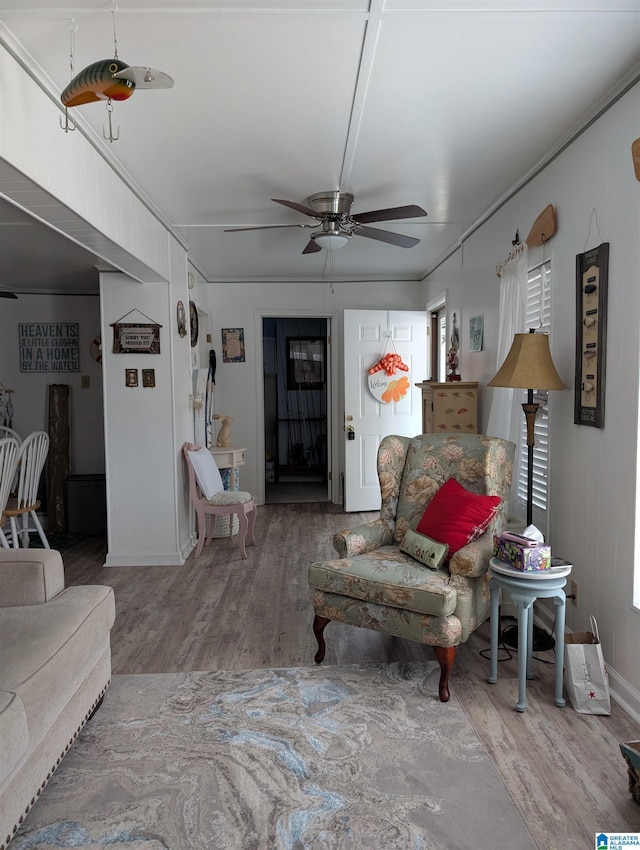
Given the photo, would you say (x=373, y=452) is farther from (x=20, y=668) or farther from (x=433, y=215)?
(x=20, y=668)

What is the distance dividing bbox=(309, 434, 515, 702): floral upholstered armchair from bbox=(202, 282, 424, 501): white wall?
10.6ft

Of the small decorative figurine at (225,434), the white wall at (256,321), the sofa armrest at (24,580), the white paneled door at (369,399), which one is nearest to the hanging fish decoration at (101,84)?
Result: the sofa armrest at (24,580)

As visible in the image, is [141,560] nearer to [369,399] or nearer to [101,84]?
[369,399]

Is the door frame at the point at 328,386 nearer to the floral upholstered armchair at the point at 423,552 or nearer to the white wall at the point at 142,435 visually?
the white wall at the point at 142,435

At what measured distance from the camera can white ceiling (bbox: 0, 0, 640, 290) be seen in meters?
1.92

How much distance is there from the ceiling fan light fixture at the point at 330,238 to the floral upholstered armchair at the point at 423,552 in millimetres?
1352

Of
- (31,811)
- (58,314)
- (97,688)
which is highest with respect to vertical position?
(58,314)

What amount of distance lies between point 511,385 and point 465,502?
23.3 inches

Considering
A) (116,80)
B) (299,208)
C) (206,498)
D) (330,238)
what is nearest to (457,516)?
(299,208)

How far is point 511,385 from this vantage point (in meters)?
2.82

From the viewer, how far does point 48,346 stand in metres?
5.94

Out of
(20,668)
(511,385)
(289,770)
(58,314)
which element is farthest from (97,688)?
(58,314)

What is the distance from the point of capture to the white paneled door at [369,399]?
6074 mm

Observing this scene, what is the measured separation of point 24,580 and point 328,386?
464cm
